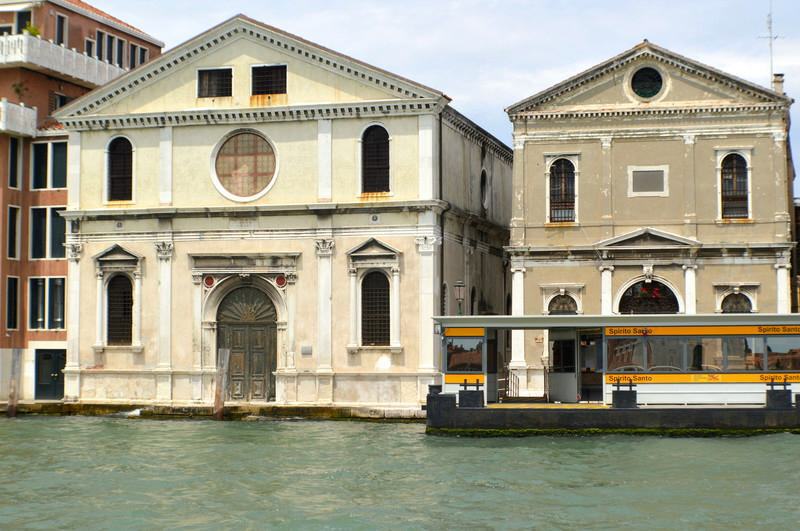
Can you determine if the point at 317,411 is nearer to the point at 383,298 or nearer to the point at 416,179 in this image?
the point at 383,298

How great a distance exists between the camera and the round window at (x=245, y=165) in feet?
126

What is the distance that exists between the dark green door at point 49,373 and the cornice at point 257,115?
23.1 feet

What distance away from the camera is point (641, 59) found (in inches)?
1425

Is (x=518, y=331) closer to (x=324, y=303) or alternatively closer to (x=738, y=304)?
(x=324, y=303)

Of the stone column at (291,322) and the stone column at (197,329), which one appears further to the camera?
the stone column at (197,329)

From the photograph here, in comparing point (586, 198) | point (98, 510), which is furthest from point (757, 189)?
point (98, 510)

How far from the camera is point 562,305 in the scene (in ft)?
120

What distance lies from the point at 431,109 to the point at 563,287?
238 inches

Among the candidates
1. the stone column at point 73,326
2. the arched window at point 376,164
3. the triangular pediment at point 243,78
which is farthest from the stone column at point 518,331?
the stone column at point 73,326

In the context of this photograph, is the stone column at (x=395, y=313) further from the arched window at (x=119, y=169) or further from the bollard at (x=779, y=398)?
the bollard at (x=779, y=398)

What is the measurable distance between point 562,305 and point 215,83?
11.8 meters

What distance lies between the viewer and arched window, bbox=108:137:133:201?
3959cm

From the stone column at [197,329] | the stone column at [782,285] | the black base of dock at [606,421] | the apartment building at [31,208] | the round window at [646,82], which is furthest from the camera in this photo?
the apartment building at [31,208]

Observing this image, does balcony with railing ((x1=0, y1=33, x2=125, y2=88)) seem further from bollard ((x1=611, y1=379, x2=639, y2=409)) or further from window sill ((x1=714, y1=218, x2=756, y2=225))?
bollard ((x1=611, y1=379, x2=639, y2=409))
